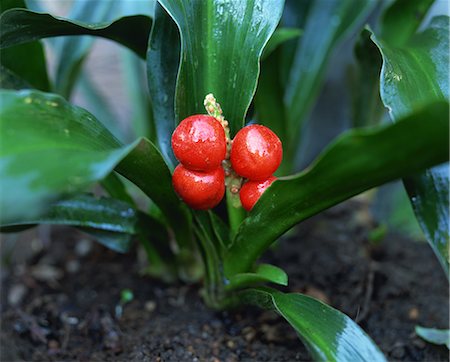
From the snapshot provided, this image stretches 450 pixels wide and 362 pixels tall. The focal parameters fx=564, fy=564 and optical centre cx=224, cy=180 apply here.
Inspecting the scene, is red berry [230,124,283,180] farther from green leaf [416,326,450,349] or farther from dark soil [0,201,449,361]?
green leaf [416,326,450,349]

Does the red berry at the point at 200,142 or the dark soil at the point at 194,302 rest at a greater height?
the red berry at the point at 200,142

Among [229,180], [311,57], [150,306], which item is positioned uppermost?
[311,57]

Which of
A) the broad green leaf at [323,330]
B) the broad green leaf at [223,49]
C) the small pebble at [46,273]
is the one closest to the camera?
the broad green leaf at [323,330]

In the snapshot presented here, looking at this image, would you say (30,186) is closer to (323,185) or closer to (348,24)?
(323,185)

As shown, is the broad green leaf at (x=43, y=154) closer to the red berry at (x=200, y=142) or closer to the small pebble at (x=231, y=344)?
the red berry at (x=200, y=142)

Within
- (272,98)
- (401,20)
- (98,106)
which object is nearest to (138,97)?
(98,106)

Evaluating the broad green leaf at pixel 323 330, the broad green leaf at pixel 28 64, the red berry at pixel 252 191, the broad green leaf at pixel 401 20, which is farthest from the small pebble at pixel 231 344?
the broad green leaf at pixel 401 20

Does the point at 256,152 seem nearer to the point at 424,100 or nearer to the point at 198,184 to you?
the point at 198,184
